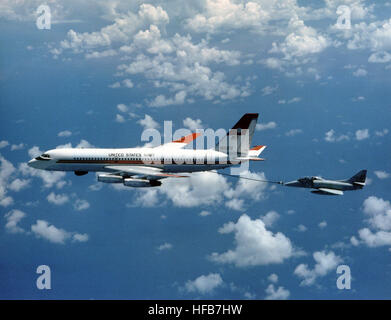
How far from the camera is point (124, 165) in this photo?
8500 cm

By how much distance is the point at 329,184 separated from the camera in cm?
7562

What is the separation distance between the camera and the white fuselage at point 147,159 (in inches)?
3312

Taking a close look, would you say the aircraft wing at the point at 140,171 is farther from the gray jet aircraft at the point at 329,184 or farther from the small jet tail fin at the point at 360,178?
the small jet tail fin at the point at 360,178

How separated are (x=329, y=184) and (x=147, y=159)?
3060 centimetres

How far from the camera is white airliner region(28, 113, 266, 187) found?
82562 mm

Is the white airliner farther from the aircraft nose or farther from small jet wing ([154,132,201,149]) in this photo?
small jet wing ([154,132,201,149])

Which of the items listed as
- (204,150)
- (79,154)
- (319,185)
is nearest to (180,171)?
(204,150)

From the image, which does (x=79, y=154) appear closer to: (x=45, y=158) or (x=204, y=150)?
(x=45, y=158)

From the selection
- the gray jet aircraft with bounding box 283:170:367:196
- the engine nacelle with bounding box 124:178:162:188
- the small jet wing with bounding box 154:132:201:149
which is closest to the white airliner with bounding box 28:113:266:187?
the engine nacelle with bounding box 124:178:162:188

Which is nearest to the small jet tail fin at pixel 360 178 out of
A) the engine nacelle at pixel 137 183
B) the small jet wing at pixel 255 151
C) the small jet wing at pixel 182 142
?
the small jet wing at pixel 255 151

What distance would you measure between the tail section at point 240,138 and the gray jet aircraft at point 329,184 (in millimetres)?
11147

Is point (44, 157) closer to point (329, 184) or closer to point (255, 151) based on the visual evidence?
point (255, 151)

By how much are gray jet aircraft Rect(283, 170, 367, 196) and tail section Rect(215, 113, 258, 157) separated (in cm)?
1115
